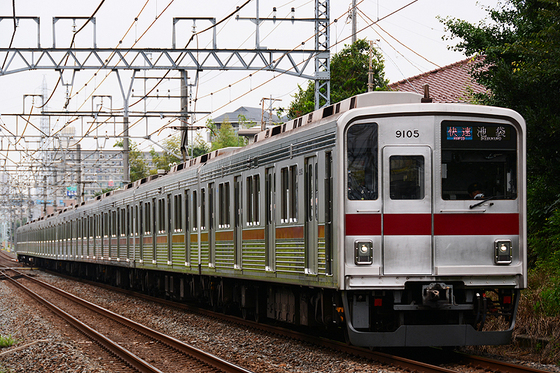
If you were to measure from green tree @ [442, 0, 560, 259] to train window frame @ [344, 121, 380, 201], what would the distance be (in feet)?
11.2

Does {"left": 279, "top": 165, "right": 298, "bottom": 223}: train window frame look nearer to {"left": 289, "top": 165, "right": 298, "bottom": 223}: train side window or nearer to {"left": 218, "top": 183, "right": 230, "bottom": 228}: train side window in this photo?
{"left": 289, "top": 165, "right": 298, "bottom": 223}: train side window

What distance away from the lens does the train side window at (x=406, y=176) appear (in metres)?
9.29

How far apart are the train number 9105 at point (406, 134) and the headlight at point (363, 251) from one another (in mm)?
1255

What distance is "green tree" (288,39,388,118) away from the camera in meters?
33.1

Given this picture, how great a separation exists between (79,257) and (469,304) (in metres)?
27.5

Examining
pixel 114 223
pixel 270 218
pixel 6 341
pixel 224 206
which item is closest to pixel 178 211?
pixel 224 206

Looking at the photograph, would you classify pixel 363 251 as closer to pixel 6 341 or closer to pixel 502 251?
pixel 502 251

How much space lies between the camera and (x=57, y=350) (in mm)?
11961

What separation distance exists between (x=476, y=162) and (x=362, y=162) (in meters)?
1.28

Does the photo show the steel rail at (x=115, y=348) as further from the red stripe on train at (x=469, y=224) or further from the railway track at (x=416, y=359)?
the red stripe on train at (x=469, y=224)

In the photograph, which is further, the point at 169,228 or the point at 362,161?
the point at 169,228

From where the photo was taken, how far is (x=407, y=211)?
923 cm

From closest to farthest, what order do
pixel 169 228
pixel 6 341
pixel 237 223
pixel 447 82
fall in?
pixel 6 341 → pixel 237 223 → pixel 169 228 → pixel 447 82

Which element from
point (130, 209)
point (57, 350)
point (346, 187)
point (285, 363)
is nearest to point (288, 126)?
point (346, 187)
